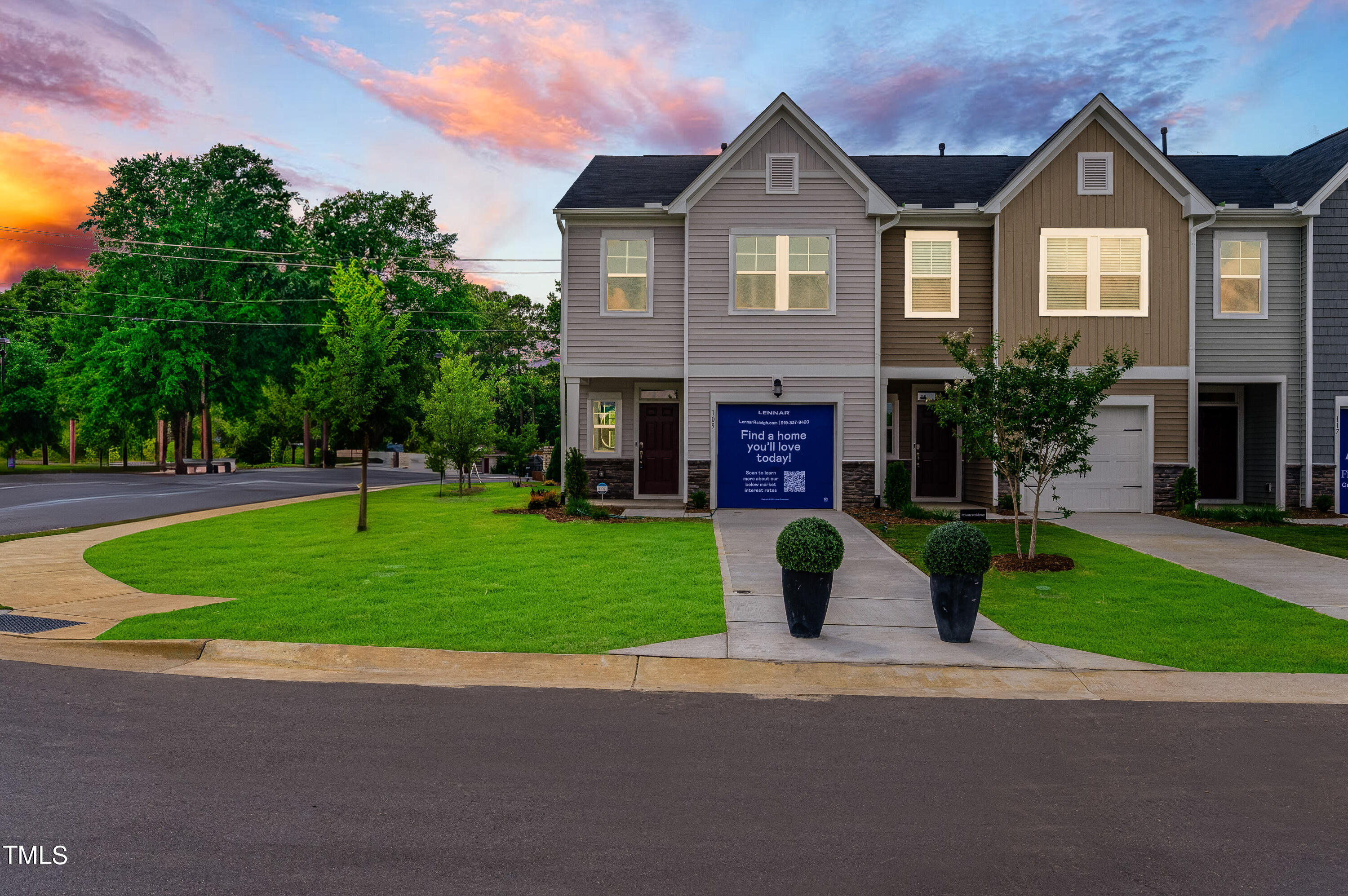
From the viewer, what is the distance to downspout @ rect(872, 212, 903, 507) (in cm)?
1933

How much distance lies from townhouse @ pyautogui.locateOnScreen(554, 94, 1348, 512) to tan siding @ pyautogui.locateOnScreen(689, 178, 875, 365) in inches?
1.7

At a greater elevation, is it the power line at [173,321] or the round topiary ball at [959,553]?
the power line at [173,321]

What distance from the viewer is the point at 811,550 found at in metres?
8.50

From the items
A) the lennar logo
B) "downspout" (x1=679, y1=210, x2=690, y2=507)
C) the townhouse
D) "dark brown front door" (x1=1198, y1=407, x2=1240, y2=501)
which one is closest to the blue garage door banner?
the townhouse

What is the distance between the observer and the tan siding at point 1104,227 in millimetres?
19406

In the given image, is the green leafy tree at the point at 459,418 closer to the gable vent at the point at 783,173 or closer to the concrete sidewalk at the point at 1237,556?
the gable vent at the point at 783,173

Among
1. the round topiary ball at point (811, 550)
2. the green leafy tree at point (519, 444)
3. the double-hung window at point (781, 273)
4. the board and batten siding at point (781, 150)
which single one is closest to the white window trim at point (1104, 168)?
the board and batten siding at point (781, 150)

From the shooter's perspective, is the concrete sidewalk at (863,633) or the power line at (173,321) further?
the power line at (173,321)

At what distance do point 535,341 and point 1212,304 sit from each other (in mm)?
47074

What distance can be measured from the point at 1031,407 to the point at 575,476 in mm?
10355

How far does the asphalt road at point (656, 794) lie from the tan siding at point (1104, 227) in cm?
1441

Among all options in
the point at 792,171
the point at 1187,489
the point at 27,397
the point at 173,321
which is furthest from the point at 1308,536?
the point at 27,397

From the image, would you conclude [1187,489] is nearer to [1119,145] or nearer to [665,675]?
[1119,145]

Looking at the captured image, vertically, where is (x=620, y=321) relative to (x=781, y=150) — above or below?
below
